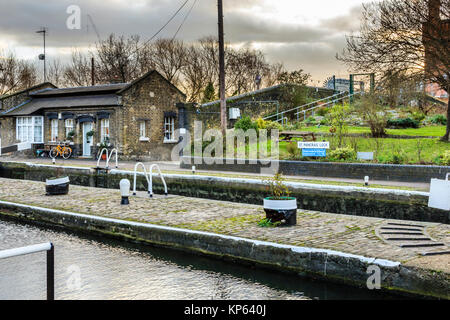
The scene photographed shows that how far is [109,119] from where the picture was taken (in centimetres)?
2767

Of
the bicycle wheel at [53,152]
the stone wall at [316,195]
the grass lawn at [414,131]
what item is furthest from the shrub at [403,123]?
the bicycle wheel at [53,152]

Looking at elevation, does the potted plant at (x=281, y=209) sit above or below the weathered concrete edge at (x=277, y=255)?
above

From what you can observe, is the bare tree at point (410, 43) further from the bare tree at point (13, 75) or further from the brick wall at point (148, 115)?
the bare tree at point (13, 75)

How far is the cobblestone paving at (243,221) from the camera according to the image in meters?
8.06

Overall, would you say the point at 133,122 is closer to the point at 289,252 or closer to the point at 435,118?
the point at 435,118

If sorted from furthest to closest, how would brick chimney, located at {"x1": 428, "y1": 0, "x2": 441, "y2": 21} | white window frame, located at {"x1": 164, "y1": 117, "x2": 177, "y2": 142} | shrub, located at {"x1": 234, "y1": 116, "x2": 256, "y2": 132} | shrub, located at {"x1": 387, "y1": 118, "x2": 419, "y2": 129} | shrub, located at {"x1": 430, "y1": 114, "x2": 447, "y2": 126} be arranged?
white window frame, located at {"x1": 164, "y1": 117, "x2": 177, "y2": 142} < shrub, located at {"x1": 430, "y1": 114, "x2": 447, "y2": 126} < shrub, located at {"x1": 387, "y1": 118, "x2": 419, "y2": 129} < shrub, located at {"x1": 234, "y1": 116, "x2": 256, "y2": 132} < brick chimney, located at {"x1": 428, "y1": 0, "x2": 441, "y2": 21}

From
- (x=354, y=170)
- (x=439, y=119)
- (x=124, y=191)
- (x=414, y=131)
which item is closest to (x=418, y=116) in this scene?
(x=439, y=119)

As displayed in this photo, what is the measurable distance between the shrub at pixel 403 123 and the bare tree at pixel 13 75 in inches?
1640

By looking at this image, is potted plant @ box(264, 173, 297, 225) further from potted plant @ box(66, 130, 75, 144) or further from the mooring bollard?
potted plant @ box(66, 130, 75, 144)

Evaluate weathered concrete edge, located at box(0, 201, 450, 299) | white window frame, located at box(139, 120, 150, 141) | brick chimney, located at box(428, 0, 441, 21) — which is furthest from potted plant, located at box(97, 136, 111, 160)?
brick chimney, located at box(428, 0, 441, 21)

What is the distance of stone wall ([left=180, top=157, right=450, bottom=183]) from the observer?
52.9 feet

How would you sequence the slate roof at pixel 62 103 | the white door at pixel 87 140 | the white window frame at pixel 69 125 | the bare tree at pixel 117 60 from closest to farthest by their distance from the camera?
the slate roof at pixel 62 103, the white door at pixel 87 140, the white window frame at pixel 69 125, the bare tree at pixel 117 60

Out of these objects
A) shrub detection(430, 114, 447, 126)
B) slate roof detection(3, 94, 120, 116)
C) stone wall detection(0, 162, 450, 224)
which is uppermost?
slate roof detection(3, 94, 120, 116)

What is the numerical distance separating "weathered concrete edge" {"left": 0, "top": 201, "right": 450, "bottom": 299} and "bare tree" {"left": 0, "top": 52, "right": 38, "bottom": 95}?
47.0m
